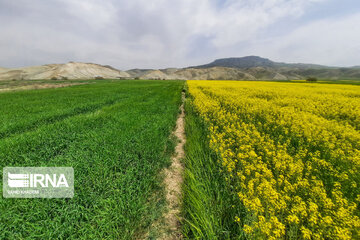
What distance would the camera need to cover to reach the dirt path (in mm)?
2490

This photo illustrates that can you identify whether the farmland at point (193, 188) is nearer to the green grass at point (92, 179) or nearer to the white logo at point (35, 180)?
the green grass at point (92, 179)

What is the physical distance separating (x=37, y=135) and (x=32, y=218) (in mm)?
4161

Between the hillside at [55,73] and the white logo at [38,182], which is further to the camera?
the hillside at [55,73]

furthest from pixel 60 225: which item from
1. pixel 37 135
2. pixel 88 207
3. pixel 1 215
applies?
pixel 37 135

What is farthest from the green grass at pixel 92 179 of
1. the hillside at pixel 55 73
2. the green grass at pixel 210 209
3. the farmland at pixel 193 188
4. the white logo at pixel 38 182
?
the hillside at pixel 55 73

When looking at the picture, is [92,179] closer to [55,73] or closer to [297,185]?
[297,185]

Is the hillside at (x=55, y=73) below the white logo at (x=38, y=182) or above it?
above

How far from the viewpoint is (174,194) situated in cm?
323

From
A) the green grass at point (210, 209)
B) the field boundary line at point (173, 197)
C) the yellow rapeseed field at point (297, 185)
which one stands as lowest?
the field boundary line at point (173, 197)

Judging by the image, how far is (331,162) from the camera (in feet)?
10.4

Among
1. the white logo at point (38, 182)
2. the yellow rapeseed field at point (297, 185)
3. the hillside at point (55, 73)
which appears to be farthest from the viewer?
the hillside at point (55, 73)

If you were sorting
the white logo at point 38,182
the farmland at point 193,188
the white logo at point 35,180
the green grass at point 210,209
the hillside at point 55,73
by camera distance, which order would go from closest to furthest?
the farmland at point 193,188 < the green grass at point 210,209 < the white logo at point 38,182 < the white logo at point 35,180 < the hillside at point 55,73

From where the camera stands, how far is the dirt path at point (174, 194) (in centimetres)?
249

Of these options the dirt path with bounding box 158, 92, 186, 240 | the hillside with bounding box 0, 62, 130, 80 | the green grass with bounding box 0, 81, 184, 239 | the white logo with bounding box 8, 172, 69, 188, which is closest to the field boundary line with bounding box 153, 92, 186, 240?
the dirt path with bounding box 158, 92, 186, 240
